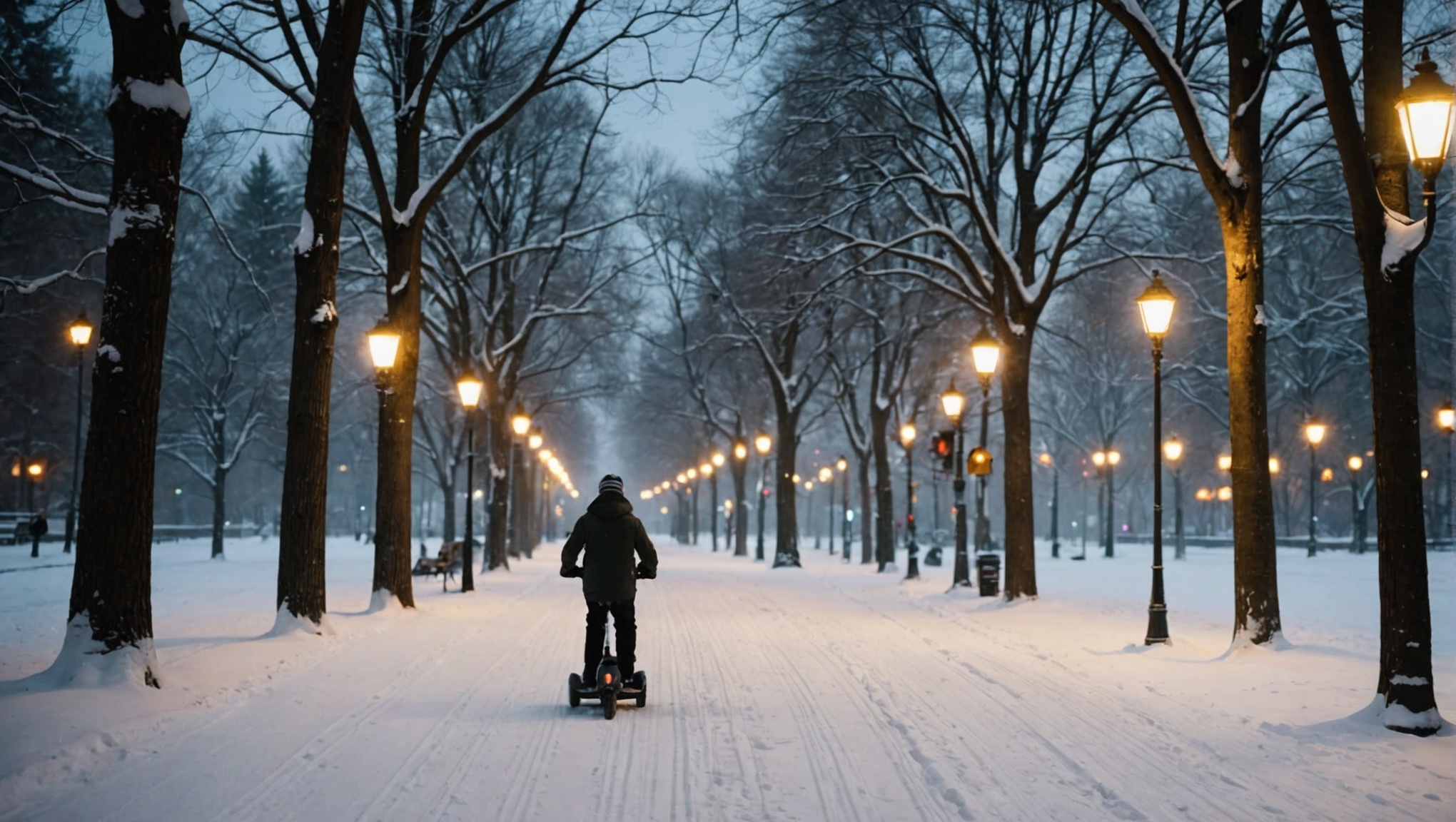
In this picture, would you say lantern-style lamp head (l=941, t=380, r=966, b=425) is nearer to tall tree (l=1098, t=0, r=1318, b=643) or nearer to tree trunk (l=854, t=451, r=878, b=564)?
tall tree (l=1098, t=0, r=1318, b=643)

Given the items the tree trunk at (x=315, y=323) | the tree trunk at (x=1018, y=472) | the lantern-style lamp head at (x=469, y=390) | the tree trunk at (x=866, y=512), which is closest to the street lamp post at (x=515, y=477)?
the lantern-style lamp head at (x=469, y=390)

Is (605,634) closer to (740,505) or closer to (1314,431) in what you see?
(1314,431)

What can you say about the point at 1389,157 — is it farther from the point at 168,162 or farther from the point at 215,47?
the point at 215,47

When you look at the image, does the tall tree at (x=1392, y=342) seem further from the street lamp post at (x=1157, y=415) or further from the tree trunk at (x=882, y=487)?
the tree trunk at (x=882, y=487)

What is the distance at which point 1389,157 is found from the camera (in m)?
9.36

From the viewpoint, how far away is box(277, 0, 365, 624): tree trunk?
1423 cm

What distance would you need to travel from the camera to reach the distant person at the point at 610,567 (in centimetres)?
954

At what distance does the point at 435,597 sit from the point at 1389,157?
1798 centimetres

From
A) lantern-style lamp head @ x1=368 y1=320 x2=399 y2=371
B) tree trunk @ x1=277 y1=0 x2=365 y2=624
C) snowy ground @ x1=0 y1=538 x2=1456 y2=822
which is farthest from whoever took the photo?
lantern-style lamp head @ x1=368 y1=320 x2=399 y2=371

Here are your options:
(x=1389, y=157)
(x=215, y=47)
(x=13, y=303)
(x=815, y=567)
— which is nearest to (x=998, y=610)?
(x=1389, y=157)

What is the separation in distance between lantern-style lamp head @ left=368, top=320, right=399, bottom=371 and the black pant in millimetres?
9033

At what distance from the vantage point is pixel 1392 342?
29.0 feet

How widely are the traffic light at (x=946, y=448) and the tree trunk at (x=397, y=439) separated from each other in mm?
11437

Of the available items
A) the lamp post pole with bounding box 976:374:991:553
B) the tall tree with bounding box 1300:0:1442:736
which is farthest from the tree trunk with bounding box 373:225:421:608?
the lamp post pole with bounding box 976:374:991:553
